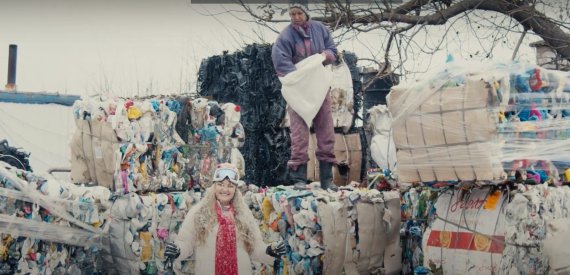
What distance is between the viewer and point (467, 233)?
745cm

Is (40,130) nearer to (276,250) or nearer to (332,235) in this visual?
(332,235)

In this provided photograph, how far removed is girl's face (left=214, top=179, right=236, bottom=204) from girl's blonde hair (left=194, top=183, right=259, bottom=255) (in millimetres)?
40

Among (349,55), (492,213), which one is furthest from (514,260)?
(349,55)

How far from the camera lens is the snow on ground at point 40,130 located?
64.3ft

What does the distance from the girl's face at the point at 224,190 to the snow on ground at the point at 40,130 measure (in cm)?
1309

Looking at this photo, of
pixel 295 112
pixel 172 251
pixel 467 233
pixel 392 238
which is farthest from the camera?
pixel 295 112

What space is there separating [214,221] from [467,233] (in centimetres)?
220

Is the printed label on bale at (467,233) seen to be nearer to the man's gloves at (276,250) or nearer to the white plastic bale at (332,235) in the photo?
the white plastic bale at (332,235)

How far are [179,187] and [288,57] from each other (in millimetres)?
1636

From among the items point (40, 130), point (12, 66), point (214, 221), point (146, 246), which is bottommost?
point (146, 246)

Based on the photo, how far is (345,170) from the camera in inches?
409

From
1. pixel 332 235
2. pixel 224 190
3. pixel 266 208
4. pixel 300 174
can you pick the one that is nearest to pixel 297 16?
pixel 300 174

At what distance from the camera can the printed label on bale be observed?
7.18 metres

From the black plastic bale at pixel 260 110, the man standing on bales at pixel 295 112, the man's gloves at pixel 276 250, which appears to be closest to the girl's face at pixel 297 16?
the man standing on bales at pixel 295 112
